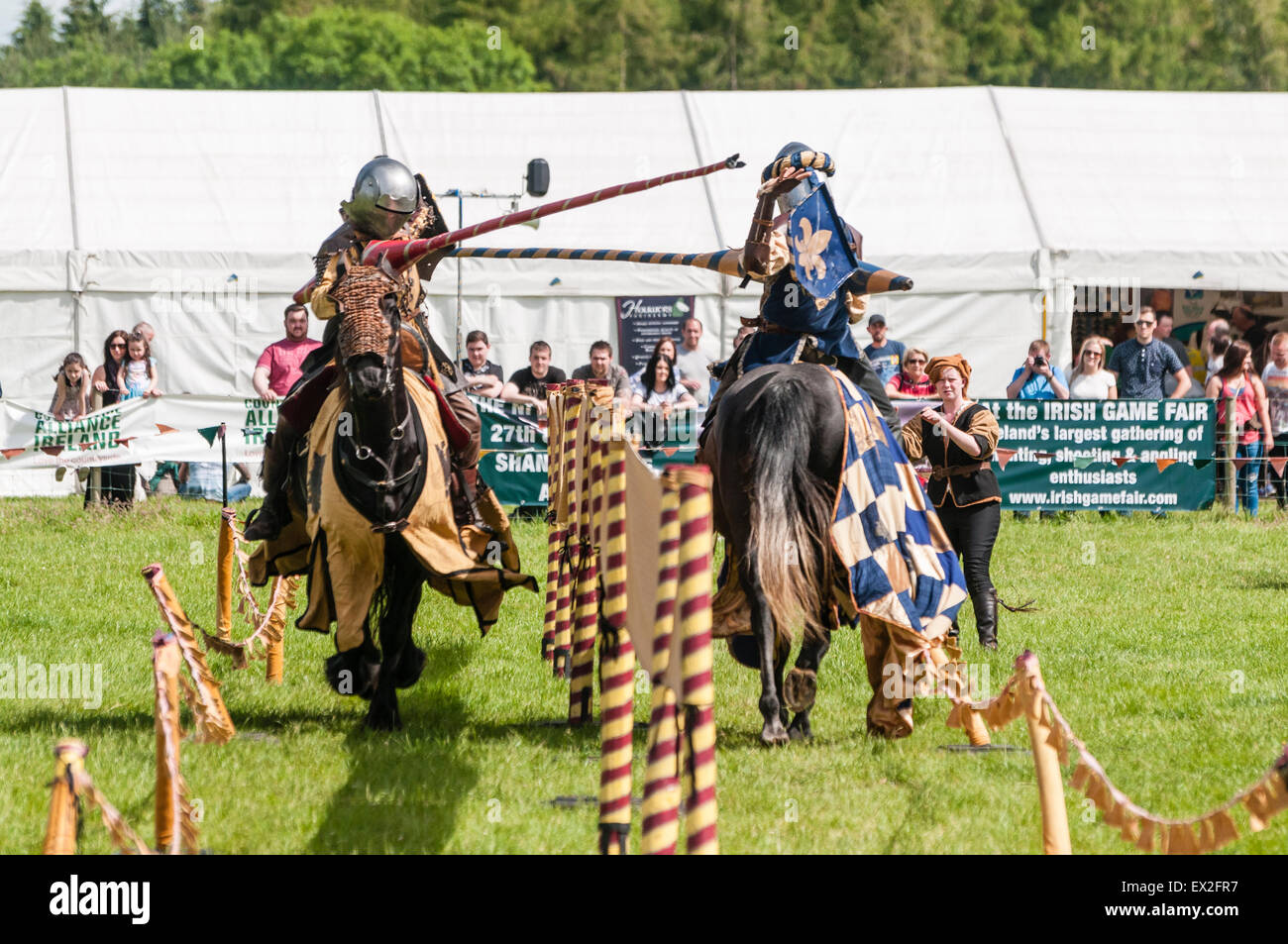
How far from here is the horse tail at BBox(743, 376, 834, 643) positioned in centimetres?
762

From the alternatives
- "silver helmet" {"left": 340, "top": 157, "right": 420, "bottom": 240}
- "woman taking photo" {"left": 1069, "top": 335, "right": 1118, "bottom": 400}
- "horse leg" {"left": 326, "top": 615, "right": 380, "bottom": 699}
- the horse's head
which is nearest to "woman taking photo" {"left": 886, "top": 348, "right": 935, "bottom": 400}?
"woman taking photo" {"left": 1069, "top": 335, "right": 1118, "bottom": 400}

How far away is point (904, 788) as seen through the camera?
279 inches

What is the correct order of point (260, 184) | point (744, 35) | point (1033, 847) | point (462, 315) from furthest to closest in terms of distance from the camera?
1. point (744, 35)
2. point (260, 184)
3. point (462, 315)
4. point (1033, 847)

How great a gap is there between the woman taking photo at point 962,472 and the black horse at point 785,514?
3029 millimetres

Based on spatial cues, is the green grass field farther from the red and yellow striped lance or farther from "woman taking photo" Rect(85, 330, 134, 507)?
"woman taking photo" Rect(85, 330, 134, 507)

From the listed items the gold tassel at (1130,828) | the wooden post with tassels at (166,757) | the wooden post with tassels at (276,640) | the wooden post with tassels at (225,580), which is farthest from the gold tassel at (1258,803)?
the wooden post with tassels at (225,580)

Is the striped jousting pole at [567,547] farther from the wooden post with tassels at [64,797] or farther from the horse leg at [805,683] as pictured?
the wooden post with tassels at [64,797]

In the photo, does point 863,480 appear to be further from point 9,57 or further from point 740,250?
point 9,57

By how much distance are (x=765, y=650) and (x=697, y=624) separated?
128 inches

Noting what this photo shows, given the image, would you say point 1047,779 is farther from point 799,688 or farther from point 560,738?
point 560,738

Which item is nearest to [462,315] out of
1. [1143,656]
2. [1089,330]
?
[1089,330]

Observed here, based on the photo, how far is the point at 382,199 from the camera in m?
8.22

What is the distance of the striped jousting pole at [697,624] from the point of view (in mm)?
4422
